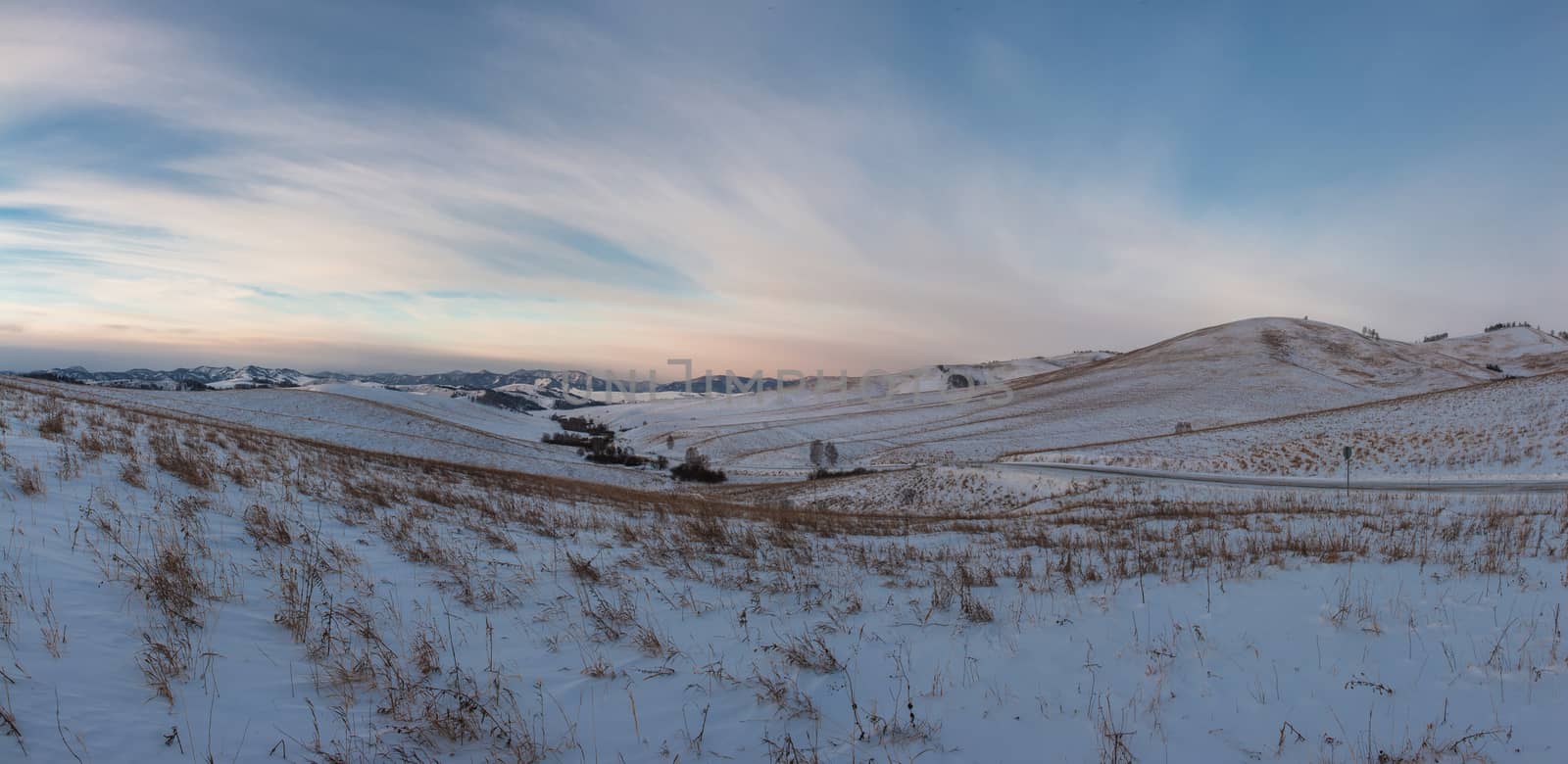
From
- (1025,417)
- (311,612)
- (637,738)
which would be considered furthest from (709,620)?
(1025,417)

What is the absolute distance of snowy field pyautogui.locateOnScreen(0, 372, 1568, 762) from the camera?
4.07 m

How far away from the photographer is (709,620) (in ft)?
21.3

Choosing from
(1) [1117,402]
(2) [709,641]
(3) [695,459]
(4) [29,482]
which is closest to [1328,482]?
(2) [709,641]

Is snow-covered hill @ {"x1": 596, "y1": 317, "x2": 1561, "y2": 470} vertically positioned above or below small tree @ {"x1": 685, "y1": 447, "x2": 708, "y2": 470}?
above

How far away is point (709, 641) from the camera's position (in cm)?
594

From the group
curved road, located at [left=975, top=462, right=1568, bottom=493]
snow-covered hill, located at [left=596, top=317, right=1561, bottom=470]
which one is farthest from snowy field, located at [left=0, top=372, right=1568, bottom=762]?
snow-covered hill, located at [left=596, top=317, right=1561, bottom=470]

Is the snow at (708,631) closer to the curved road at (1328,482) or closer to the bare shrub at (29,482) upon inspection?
the bare shrub at (29,482)

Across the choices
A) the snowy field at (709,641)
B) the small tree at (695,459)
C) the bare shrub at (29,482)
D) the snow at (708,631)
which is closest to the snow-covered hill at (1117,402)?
the small tree at (695,459)

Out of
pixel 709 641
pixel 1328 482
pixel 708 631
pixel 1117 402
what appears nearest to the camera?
pixel 709 641

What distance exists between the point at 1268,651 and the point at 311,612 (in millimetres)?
8643

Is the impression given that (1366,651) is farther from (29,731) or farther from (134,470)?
(134,470)

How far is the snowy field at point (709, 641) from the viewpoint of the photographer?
407 centimetres

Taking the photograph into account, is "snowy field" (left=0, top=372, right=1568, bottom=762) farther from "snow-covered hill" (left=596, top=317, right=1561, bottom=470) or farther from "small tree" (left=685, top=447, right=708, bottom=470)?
"snow-covered hill" (left=596, top=317, right=1561, bottom=470)

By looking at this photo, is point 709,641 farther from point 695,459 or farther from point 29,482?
point 695,459
